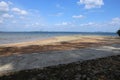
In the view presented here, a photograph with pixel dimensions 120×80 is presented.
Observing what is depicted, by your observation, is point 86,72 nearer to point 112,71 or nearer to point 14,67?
point 112,71

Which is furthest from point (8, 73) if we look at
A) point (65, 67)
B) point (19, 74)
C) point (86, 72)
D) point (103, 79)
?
point (103, 79)

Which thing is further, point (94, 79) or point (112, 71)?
point (112, 71)

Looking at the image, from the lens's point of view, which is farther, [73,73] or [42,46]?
[42,46]

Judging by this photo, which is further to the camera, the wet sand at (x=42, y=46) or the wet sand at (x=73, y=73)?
the wet sand at (x=42, y=46)

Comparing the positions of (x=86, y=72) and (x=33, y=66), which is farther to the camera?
(x=33, y=66)

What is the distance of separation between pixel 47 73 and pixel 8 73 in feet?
5.35

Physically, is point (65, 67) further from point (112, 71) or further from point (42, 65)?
point (112, 71)

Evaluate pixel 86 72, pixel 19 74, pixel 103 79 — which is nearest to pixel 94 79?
pixel 103 79

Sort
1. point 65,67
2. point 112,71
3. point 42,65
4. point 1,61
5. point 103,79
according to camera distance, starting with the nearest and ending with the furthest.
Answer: point 103,79, point 112,71, point 65,67, point 42,65, point 1,61

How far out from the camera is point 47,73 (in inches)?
Result: 304

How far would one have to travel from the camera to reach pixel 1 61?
1040cm

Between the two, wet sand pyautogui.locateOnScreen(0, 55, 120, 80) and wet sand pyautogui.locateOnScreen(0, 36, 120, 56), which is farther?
wet sand pyautogui.locateOnScreen(0, 36, 120, 56)

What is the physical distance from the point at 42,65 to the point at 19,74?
1.68m

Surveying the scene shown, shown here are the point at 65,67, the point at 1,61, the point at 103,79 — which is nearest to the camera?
the point at 103,79
